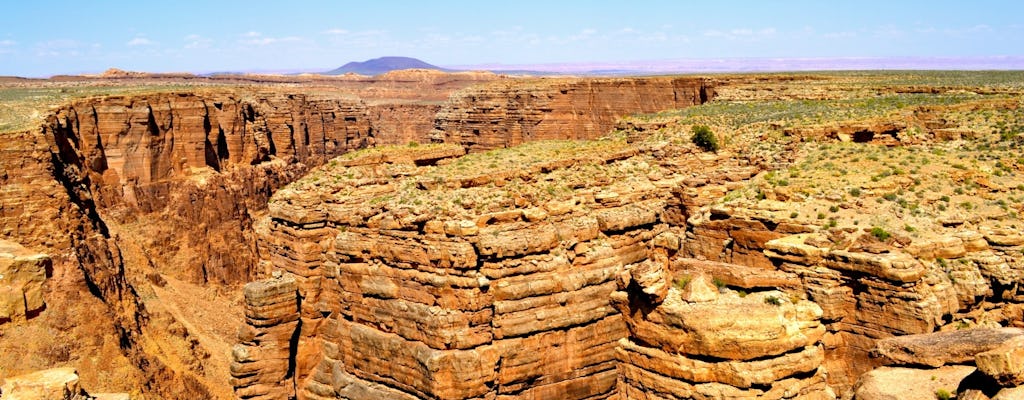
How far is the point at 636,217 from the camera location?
23891 mm

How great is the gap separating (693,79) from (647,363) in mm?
33101

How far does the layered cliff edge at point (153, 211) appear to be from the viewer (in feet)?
105

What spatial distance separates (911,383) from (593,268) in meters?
10.3

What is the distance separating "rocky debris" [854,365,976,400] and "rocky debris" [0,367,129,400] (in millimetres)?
11651

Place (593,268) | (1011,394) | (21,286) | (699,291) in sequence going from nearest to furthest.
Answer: (21,286), (1011,394), (699,291), (593,268)

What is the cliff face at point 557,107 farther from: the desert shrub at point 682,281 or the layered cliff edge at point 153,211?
the desert shrub at point 682,281

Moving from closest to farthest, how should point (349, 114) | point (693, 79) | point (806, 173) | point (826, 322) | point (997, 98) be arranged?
point (826, 322)
point (806, 173)
point (997, 98)
point (693, 79)
point (349, 114)

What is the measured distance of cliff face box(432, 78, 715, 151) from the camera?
47.7m

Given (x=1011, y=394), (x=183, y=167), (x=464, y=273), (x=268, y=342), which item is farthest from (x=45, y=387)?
(x=183, y=167)

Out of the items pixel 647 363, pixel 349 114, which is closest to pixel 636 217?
pixel 647 363

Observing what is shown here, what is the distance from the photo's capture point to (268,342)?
78.2ft

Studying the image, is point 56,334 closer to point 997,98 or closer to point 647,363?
point 647,363

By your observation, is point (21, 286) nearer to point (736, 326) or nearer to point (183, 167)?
point (736, 326)

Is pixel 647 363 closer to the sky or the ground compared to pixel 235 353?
closer to the sky
